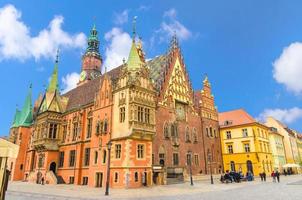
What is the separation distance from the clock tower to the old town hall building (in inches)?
842

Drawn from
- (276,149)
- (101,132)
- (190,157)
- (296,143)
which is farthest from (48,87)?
(296,143)

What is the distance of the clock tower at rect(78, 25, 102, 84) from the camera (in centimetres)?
7626

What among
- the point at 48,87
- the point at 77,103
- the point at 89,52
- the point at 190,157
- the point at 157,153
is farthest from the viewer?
the point at 89,52

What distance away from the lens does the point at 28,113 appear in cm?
5806

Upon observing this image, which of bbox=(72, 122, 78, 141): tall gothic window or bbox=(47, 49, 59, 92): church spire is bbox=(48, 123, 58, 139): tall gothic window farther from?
bbox=(47, 49, 59, 92): church spire

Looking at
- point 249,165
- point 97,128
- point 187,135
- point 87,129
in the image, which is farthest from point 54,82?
point 249,165

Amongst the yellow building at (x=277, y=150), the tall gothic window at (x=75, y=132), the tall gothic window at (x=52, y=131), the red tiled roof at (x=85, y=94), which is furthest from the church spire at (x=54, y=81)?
the yellow building at (x=277, y=150)

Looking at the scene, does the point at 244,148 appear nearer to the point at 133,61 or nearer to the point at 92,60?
the point at 133,61

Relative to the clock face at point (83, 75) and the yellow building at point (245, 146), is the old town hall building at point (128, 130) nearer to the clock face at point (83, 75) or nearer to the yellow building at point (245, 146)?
the yellow building at point (245, 146)

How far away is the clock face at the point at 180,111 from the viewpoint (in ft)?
142

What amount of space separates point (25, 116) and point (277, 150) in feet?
204

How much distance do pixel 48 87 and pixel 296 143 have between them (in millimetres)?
76261

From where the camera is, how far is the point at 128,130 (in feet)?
103

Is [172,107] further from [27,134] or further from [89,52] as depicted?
[89,52]
